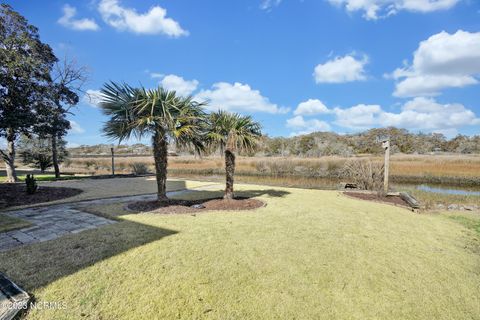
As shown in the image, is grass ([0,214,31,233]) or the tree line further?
the tree line

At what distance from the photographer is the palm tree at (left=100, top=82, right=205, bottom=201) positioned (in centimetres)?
562

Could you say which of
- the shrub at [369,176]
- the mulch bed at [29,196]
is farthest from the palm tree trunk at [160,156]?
the shrub at [369,176]

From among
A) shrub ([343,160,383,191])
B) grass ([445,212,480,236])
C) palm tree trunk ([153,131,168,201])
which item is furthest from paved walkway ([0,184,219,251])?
shrub ([343,160,383,191])

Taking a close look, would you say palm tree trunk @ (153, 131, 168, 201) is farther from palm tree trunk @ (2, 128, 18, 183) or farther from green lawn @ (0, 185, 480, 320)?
palm tree trunk @ (2, 128, 18, 183)

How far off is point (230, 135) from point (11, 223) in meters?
4.91

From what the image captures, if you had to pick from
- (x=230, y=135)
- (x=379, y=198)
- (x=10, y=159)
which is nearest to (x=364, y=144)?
(x=379, y=198)

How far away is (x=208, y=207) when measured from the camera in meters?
6.12

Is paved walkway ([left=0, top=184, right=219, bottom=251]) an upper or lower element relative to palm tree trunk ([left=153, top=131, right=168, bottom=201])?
Answer: lower

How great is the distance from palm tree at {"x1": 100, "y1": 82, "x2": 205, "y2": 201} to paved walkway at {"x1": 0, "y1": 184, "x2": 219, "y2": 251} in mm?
1904

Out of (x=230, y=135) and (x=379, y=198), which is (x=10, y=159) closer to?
(x=230, y=135)

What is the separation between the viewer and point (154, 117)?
5.66 m

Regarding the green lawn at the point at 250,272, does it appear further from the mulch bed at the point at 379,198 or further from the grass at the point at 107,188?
the grass at the point at 107,188

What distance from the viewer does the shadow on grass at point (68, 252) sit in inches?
102

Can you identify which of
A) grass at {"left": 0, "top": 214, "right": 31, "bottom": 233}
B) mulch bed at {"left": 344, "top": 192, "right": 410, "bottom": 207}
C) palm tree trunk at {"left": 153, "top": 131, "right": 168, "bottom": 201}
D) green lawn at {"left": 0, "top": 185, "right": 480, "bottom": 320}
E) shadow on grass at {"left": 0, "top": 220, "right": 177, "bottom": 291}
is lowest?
mulch bed at {"left": 344, "top": 192, "right": 410, "bottom": 207}
